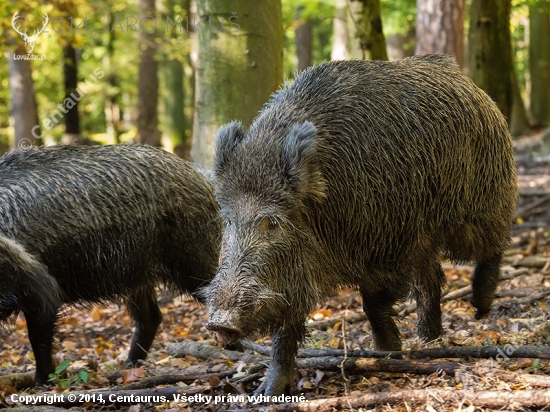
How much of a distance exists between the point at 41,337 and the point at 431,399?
10.8ft

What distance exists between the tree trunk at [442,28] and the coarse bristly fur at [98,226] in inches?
202

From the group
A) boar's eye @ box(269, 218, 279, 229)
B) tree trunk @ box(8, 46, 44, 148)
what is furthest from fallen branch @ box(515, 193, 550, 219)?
tree trunk @ box(8, 46, 44, 148)

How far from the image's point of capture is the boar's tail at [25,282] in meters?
5.49

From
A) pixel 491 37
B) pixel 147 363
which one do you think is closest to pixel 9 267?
pixel 147 363

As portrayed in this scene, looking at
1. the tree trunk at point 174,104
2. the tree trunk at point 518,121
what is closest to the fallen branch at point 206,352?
the tree trunk at point 518,121

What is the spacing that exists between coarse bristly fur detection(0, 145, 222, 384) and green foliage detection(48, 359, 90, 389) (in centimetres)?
13

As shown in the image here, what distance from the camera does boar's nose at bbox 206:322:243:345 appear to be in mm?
3568

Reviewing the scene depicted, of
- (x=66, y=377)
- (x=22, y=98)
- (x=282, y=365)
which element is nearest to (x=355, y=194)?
(x=282, y=365)

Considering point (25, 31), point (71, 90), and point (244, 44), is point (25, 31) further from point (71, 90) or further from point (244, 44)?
point (71, 90)

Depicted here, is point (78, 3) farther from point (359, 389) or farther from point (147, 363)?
point (359, 389)

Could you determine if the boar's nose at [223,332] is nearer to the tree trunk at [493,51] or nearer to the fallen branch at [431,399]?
the fallen branch at [431,399]

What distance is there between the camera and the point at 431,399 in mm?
3830

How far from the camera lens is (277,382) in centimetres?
432

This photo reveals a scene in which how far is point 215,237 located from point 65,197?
1.27 m
